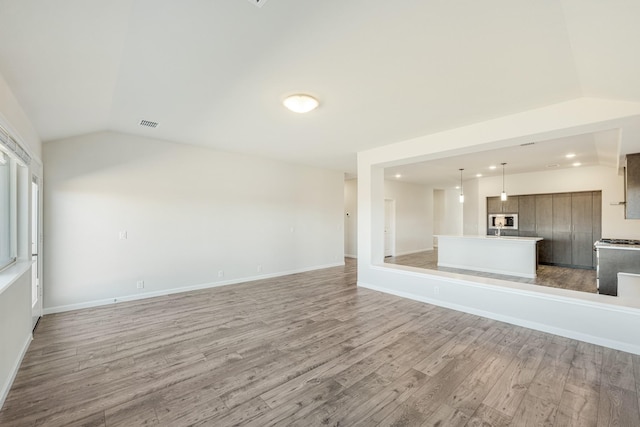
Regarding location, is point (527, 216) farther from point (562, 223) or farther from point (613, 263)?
point (613, 263)

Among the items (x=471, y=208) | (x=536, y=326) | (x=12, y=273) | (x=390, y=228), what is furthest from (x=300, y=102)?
(x=471, y=208)

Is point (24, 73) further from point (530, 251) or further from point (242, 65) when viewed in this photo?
point (530, 251)

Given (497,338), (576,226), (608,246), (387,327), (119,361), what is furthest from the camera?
(576,226)

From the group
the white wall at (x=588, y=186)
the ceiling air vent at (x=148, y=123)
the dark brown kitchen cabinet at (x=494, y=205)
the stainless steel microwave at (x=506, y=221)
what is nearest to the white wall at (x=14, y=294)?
the ceiling air vent at (x=148, y=123)

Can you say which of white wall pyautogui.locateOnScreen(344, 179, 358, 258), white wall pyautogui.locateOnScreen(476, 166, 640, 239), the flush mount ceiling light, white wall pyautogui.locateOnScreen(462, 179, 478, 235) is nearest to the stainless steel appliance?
white wall pyautogui.locateOnScreen(476, 166, 640, 239)

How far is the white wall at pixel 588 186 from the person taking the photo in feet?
20.7

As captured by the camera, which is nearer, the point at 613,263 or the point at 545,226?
the point at 613,263

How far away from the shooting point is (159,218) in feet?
15.6

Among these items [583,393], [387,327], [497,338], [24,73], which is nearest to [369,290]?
[387,327]

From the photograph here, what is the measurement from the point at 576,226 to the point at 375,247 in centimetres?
604

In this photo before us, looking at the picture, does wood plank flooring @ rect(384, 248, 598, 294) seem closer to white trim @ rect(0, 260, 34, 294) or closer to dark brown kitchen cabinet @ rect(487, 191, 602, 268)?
dark brown kitchen cabinet @ rect(487, 191, 602, 268)

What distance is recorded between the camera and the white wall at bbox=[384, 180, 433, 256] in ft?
31.9

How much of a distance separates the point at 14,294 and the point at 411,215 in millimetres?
10044

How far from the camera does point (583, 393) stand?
2.16 m
